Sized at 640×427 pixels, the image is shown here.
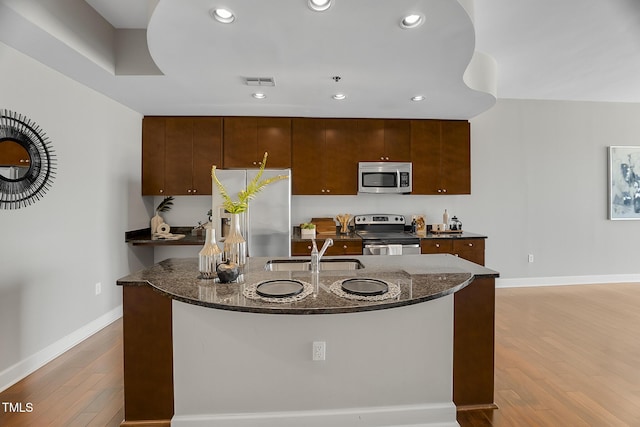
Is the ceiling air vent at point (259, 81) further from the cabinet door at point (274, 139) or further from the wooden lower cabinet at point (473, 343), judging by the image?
the wooden lower cabinet at point (473, 343)

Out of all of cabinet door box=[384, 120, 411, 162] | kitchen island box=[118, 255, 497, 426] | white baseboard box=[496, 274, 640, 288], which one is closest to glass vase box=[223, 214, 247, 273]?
kitchen island box=[118, 255, 497, 426]

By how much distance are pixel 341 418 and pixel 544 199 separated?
4.56 m

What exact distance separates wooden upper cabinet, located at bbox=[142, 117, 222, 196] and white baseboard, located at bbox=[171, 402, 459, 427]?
278cm

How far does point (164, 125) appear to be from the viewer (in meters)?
4.07

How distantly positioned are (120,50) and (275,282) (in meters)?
2.51

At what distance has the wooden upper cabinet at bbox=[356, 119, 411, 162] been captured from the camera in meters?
4.25

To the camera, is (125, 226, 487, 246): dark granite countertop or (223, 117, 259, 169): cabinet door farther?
(223, 117, 259, 169): cabinet door

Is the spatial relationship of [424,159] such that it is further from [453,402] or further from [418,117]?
[453,402]

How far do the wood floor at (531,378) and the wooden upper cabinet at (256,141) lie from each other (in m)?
2.28

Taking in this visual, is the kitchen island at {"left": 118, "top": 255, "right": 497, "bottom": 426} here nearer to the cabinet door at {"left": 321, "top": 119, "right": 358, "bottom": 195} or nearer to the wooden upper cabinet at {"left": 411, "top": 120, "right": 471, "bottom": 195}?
the cabinet door at {"left": 321, "top": 119, "right": 358, "bottom": 195}

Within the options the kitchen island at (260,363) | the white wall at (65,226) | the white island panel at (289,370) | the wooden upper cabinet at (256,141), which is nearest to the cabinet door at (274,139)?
the wooden upper cabinet at (256,141)

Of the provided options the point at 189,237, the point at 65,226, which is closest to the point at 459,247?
the point at 189,237

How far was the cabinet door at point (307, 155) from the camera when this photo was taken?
4.17 m

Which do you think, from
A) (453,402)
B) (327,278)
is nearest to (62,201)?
(327,278)
